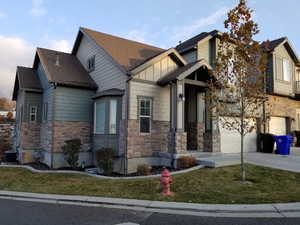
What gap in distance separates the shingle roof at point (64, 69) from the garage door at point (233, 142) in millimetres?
8106

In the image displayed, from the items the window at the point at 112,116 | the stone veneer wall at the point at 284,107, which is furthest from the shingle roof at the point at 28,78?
the stone veneer wall at the point at 284,107

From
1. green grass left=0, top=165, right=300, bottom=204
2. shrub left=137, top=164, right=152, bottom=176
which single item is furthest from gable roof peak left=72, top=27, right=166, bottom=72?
green grass left=0, top=165, right=300, bottom=204

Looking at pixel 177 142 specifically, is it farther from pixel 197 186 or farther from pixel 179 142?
pixel 197 186

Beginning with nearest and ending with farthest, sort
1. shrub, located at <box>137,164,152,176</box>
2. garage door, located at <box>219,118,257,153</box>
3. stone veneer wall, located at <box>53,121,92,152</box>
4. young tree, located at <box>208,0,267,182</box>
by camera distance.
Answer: young tree, located at <box>208,0,267,182</box>
shrub, located at <box>137,164,152,176</box>
stone veneer wall, located at <box>53,121,92,152</box>
garage door, located at <box>219,118,257,153</box>

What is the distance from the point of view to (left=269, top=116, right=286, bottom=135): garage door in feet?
53.7

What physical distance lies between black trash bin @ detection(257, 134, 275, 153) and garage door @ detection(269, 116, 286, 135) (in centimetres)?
192

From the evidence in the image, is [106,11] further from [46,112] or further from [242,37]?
[242,37]

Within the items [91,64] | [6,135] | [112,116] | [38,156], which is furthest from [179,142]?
[6,135]

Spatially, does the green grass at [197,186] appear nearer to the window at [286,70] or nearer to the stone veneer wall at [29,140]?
the stone veneer wall at [29,140]

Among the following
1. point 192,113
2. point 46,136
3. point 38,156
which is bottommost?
point 38,156

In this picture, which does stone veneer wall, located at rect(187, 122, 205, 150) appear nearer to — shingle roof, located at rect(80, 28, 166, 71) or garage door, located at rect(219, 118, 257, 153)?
garage door, located at rect(219, 118, 257, 153)

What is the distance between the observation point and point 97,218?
17.1ft

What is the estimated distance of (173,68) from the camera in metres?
12.4

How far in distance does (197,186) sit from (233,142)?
7.51 m
